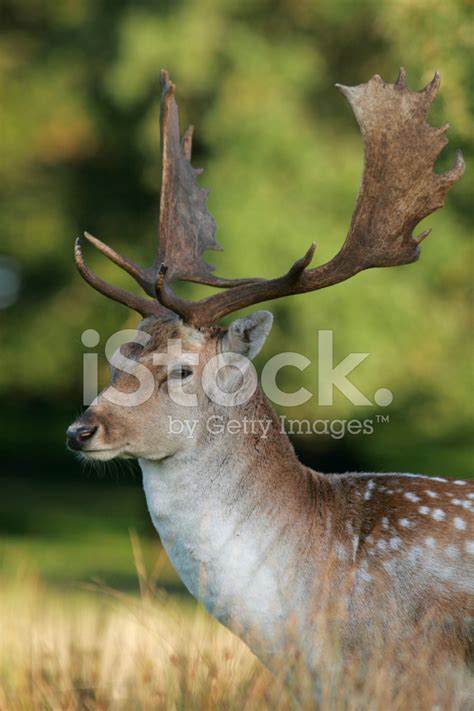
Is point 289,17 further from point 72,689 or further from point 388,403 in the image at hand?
point 72,689

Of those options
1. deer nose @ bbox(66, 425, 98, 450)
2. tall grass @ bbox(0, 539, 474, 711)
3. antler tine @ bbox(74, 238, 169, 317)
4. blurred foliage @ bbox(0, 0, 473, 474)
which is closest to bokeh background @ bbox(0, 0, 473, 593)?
blurred foliage @ bbox(0, 0, 473, 474)

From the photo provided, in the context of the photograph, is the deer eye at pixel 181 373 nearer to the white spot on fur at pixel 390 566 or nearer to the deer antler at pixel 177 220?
the deer antler at pixel 177 220

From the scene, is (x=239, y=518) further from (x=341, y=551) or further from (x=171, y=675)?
(x=171, y=675)

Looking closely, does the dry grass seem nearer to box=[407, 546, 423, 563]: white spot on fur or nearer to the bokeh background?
box=[407, 546, 423, 563]: white spot on fur

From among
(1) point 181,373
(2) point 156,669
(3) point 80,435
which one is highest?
(1) point 181,373

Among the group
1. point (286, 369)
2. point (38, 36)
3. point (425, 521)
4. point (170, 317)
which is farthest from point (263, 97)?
point (425, 521)

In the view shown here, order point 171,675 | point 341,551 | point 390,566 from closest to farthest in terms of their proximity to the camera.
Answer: point 171,675, point 390,566, point 341,551

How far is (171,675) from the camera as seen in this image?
167 inches

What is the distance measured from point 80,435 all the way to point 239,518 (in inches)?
27.9

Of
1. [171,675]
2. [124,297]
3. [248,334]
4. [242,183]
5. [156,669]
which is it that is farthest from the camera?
[242,183]

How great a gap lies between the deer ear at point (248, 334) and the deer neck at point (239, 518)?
25 cm

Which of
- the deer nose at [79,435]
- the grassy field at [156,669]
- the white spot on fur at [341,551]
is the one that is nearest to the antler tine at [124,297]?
the deer nose at [79,435]

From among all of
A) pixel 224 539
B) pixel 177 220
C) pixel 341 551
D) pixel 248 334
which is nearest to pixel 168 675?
pixel 224 539

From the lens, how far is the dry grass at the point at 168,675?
13.3ft
